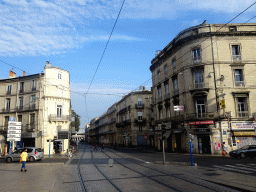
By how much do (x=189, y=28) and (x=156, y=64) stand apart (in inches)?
447

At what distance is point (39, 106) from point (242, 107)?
29.2 m

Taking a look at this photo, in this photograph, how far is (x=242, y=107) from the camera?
29281mm

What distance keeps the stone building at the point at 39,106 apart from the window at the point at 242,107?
24246 millimetres

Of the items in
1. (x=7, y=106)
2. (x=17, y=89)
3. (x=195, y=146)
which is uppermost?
(x=17, y=89)

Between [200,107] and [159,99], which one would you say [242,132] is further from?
[159,99]

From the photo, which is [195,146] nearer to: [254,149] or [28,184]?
[254,149]

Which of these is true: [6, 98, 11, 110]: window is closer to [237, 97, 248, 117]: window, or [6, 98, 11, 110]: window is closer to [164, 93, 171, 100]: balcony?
[164, 93, 171, 100]: balcony

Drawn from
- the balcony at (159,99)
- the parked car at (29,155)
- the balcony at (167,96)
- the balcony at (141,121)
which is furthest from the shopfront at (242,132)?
the balcony at (141,121)

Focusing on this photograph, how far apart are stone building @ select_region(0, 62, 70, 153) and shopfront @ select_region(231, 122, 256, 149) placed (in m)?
23.2

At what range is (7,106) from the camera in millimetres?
38312

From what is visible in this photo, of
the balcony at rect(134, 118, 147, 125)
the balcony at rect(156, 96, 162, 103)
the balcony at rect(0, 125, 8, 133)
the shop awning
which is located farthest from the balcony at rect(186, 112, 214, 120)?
the balcony at rect(0, 125, 8, 133)

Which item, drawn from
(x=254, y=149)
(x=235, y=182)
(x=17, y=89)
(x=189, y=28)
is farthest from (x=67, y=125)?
(x=235, y=182)

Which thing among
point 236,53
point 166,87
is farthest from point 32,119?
point 236,53

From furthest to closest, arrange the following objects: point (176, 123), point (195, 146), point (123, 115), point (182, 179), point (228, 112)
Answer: point (123, 115), point (176, 123), point (195, 146), point (228, 112), point (182, 179)
